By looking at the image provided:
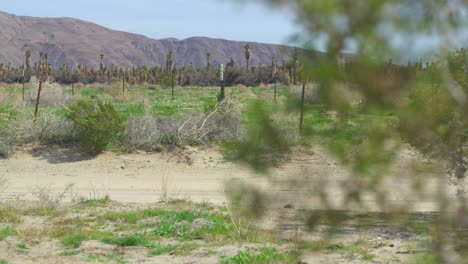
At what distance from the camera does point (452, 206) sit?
305 cm

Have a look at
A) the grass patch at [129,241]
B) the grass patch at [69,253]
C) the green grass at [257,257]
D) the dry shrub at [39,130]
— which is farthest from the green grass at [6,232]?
the dry shrub at [39,130]

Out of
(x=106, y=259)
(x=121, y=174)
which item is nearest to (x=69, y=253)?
(x=106, y=259)

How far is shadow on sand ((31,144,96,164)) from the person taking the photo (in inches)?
708

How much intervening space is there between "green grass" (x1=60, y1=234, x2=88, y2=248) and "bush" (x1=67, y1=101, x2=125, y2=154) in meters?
8.25

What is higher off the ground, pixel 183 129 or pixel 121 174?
pixel 183 129

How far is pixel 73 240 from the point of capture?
9.58 meters

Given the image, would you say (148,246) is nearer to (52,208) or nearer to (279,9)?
(52,208)

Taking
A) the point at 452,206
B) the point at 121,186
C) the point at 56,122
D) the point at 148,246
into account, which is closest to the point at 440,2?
the point at 452,206

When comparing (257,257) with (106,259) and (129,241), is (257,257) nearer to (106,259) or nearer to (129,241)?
(106,259)


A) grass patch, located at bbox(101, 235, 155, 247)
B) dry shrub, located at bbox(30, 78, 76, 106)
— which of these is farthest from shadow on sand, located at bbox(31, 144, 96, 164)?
dry shrub, located at bbox(30, 78, 76, 106)

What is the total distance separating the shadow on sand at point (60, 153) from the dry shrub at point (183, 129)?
4.21ft

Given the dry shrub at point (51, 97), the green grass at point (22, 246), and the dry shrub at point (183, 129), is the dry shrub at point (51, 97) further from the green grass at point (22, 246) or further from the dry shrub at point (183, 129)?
the green grass at point (22, 246)

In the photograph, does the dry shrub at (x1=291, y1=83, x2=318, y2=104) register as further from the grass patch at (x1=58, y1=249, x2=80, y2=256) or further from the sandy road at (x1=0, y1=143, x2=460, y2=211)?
the sandy road at (x1=0, y1=143, x2=460, y2=211)

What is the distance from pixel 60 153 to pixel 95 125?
134cm
